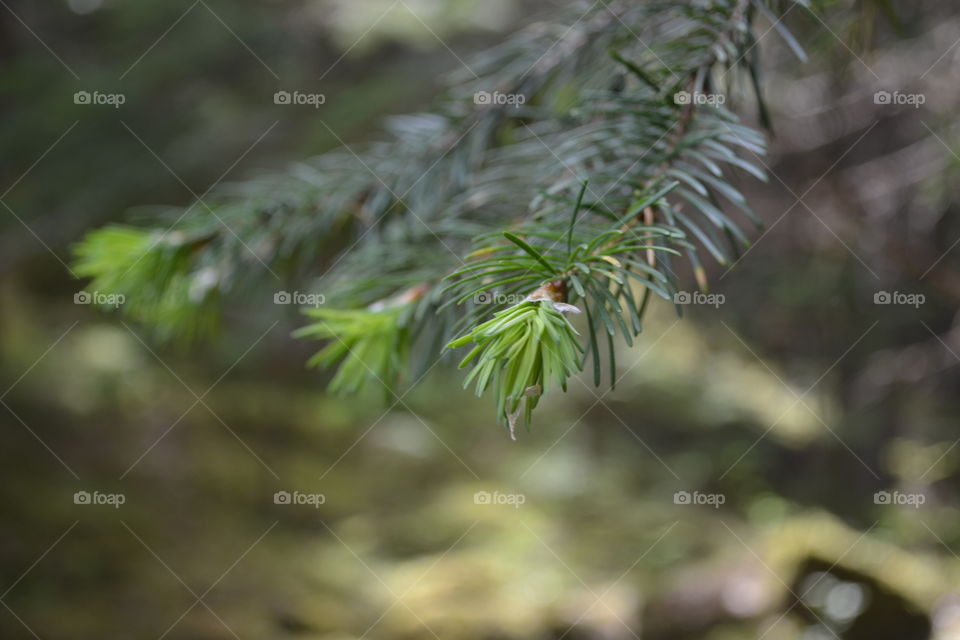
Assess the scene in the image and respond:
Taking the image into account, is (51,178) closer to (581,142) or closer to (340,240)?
(340,240)

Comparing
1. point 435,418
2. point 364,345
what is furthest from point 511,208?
point 435,418

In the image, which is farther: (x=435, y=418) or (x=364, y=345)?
(x=435, y=418)

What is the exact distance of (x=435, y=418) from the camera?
3223 mm

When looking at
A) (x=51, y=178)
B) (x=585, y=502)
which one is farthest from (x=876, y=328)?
(x=51, y=178)

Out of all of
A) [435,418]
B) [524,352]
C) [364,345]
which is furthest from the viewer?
[435,418]

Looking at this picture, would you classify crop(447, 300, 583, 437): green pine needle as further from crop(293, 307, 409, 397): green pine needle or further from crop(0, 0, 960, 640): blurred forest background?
crop(0, 0, 960, 640): blurred forest background

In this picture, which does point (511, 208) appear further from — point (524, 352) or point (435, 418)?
point (435, 418)

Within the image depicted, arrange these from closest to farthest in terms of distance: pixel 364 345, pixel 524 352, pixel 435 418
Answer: pixel 524 352 → pixel 364 345 → pixel 435 418

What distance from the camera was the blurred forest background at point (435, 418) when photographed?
1952mm

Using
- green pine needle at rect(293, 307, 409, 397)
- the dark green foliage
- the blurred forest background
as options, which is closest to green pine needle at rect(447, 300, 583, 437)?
the dark green foliage

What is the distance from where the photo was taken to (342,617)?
2051mm

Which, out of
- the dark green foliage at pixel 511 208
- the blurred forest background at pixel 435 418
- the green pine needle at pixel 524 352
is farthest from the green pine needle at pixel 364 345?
the blurred forest background at pixel 435 418

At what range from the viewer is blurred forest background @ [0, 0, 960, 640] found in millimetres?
1952

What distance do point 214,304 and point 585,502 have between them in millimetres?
2306
